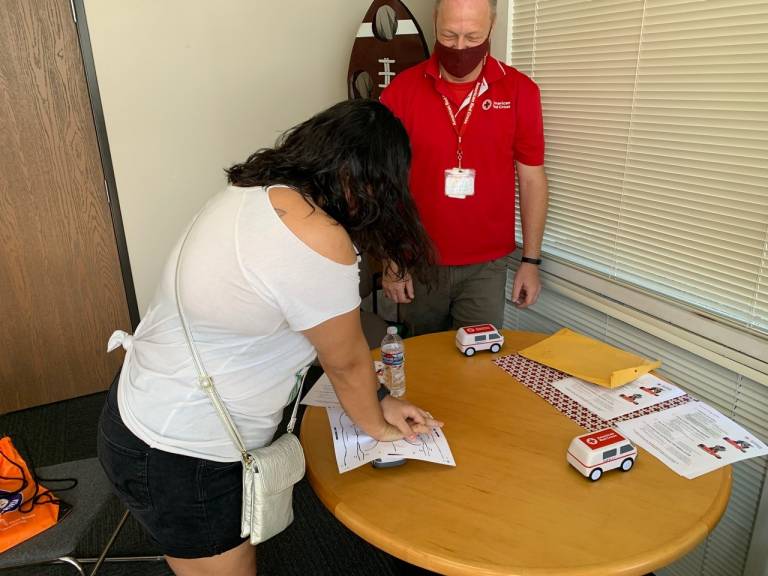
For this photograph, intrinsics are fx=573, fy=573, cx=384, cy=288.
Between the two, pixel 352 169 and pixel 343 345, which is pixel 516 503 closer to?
pixel 343 345

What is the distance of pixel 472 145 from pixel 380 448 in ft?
3.69

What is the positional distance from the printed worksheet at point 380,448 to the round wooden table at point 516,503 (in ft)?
0.06

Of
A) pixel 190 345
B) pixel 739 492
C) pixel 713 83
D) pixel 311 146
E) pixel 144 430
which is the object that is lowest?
pixel 739 492

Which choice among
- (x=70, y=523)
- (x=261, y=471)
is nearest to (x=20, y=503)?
(x=70, y=523)

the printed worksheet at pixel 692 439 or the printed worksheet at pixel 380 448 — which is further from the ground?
the printed worksheet at pixel 380 448

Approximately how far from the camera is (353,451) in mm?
1189

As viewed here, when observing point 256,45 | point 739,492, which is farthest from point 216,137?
point 739,492

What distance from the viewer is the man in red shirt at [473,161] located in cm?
190

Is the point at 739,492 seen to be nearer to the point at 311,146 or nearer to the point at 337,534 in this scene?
the point at 337,534

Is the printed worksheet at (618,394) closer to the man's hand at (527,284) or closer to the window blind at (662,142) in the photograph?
the window blind at (662,142)

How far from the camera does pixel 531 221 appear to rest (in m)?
2.04

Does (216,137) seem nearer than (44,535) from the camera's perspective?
No

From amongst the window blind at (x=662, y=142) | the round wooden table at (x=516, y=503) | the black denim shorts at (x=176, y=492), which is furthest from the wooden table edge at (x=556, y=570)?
the window blind at (x=662, y=142)

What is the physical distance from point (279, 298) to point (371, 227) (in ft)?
0.73
